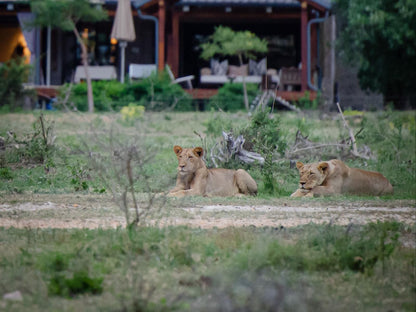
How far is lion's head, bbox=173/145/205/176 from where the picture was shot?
36.9 feet

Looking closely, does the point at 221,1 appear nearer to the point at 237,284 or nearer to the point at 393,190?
the point at 393,190

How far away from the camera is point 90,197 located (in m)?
10.9

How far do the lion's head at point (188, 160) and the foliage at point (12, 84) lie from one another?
13073 millimetres

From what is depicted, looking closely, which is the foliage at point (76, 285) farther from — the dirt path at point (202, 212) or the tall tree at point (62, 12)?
the tall tree at point (62, 12)

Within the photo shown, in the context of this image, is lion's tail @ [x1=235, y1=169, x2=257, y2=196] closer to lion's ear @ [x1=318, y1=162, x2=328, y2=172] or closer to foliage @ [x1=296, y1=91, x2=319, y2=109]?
lion's ear @ [x1=318, y1=162, x2=328, y2=172]

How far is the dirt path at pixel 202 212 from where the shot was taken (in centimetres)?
868

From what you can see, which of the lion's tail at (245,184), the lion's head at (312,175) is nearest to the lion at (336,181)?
the lion's head at (312,175)

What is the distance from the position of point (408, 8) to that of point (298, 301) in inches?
783

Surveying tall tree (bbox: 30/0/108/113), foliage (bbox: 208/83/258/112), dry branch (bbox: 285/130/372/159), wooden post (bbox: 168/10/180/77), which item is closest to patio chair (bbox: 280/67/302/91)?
foliage (bbox: 208/83/258/112)

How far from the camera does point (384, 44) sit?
26234 millimetres

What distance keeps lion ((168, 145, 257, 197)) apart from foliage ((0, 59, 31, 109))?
12981mm

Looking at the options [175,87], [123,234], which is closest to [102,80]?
[175,87]

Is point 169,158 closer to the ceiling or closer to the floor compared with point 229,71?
closer to the floor

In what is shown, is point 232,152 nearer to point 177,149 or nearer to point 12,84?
point 177,149
